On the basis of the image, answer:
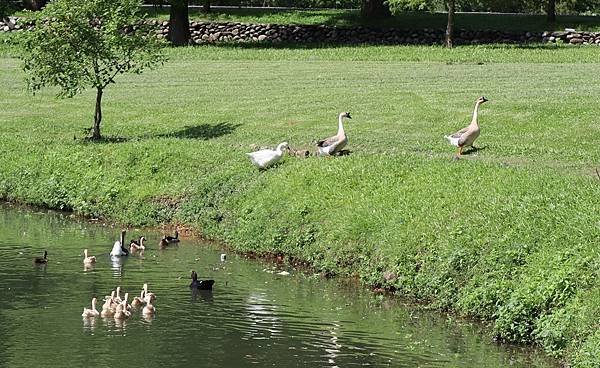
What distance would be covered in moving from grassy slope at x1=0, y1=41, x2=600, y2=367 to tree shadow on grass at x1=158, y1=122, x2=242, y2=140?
0.34 feet

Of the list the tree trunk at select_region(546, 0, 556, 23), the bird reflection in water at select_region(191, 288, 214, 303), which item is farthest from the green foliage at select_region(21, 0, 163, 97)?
the tree trunk at select_region(546, 0, 556, 23)

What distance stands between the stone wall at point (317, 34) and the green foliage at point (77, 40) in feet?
101

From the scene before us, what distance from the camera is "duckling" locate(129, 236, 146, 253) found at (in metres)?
26.6

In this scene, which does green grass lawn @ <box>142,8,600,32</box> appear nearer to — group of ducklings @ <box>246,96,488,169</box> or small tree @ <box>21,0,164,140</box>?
small tree @ <box>21,0,164,140</box>

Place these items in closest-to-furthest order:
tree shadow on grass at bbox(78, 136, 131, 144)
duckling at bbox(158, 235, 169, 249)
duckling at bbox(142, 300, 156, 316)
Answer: duckling at bbox(142, 300, 156, 316)
duckling at bbox(158, 235, 169, 249)
tree shadow on grass at bbox(78, 136, 131, 144)

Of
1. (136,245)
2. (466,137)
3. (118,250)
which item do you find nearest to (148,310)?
(118,250)

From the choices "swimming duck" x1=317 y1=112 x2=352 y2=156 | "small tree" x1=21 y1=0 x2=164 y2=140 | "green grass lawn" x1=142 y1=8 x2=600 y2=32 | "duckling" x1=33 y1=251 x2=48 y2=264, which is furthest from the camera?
"green grass lawn" x1=142 y1=8 x2=600 y2=32

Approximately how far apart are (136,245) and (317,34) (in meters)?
43.7

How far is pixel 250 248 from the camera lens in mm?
26859

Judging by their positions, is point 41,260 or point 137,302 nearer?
point 137,302

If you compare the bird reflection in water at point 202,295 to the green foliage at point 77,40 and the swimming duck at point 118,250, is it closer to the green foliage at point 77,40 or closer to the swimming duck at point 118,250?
the swimming duck at point 118,250

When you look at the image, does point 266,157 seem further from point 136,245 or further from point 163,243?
point 136,245

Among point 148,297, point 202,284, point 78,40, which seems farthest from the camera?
point 78,40

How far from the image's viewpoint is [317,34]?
226ft
